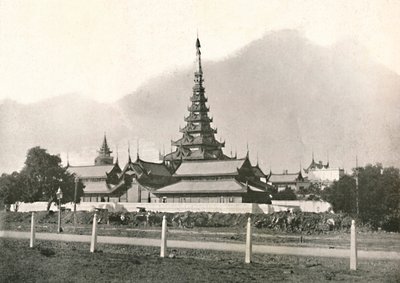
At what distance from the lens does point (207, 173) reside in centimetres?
6700

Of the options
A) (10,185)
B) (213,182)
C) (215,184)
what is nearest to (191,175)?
(213,182)

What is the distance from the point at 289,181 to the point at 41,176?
2732 inches

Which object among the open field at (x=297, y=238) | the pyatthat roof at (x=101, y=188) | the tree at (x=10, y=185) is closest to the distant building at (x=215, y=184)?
the pyatthat roof at (x=101, y=188)

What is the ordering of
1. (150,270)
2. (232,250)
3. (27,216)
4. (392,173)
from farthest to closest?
(27,216) → (392,173) → (232,250) → (150,270)

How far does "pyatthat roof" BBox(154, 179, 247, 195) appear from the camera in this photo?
62.4 meters

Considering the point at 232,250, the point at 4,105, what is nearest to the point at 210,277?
the point at 232,250

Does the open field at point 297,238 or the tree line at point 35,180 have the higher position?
the tree line at point 35,180

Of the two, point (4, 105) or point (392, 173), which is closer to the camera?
point (4, 105)

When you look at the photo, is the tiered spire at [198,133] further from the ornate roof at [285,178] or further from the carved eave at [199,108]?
the ornate roof at [285,178]

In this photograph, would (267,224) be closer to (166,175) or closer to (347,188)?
(347,188)

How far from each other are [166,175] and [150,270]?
65.8 metres

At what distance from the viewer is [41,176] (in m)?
56.4

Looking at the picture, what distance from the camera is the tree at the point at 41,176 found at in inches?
2154

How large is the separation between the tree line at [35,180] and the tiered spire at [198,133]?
95.2ft
